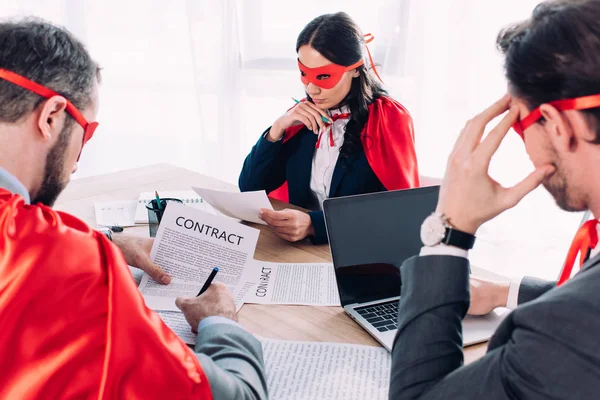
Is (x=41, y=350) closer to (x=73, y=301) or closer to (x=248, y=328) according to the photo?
(x=73, y=301)

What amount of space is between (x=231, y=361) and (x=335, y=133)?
4.06 ft

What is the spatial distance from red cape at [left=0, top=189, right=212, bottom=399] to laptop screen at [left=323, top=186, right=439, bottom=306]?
482 mm

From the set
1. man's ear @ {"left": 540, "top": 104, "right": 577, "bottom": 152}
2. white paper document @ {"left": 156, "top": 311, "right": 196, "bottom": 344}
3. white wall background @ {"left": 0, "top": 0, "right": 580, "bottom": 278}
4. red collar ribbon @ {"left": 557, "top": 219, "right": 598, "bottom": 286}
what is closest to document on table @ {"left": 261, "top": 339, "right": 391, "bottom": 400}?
white paper document @ {"left": 156, "top": 311, "right": 196, "bottom": 344}

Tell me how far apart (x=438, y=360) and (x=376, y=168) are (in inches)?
46.8

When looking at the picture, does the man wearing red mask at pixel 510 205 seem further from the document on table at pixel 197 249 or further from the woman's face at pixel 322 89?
the woman's face at pixel 322 89

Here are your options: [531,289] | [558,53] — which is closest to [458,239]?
[558,53]

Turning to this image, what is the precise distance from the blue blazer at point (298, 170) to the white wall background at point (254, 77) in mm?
1251

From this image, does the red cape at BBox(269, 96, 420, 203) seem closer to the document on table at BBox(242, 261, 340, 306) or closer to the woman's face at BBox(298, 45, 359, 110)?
the woman's face at BBox(298, 45, 359, 110)

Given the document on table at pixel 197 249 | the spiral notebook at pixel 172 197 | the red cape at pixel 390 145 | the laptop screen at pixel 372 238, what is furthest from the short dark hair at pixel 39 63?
the red cape at pixel 390 145

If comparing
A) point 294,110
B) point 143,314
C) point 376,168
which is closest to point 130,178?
point 294,110

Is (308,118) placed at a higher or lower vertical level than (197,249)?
higher

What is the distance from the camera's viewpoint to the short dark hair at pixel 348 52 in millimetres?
1904

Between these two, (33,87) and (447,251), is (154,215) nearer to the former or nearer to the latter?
(33,87)

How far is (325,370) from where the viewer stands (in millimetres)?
1056
